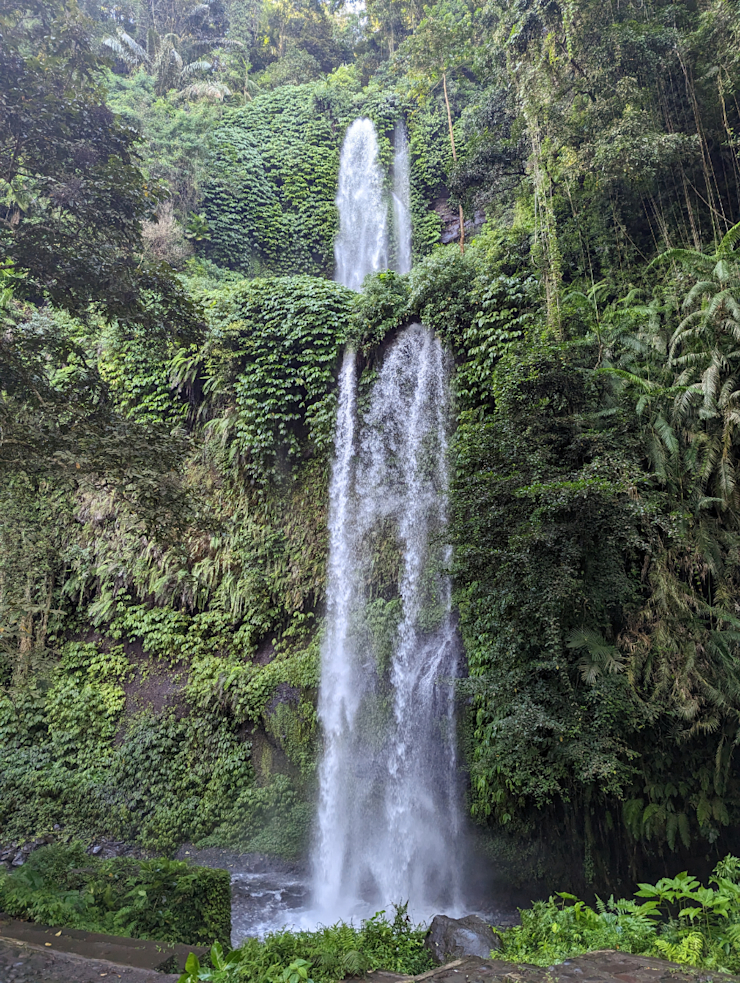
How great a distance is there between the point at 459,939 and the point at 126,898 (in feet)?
8.91

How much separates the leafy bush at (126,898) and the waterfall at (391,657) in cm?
274

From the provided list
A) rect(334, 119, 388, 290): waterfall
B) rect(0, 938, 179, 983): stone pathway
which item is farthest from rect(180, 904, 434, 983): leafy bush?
rect(334, 119, 388, 290): waterfall

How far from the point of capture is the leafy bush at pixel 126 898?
15.4 feet

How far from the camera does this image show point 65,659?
12305 millimetres

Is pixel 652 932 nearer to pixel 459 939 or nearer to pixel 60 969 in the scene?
pixel 459 939

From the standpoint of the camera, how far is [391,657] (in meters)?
9.18

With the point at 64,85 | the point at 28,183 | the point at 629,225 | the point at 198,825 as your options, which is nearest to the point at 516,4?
the point at 629,225

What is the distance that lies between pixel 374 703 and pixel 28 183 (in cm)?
770

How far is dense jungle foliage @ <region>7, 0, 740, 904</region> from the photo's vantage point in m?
6.05

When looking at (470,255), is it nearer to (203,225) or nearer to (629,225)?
(629,225)

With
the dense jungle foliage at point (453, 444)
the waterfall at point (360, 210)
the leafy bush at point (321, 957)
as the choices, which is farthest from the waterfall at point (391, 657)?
the waterfall at point (360, 210)

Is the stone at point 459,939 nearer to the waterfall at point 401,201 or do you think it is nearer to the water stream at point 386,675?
the water stream at point 386,675

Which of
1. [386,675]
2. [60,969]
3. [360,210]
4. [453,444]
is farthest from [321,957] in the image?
[360,210]

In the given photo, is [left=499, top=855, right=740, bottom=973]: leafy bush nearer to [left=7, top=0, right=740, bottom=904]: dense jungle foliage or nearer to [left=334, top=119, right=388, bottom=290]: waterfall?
[left=7, top=0, right=740, bottom=904]: dense jungle foliage
